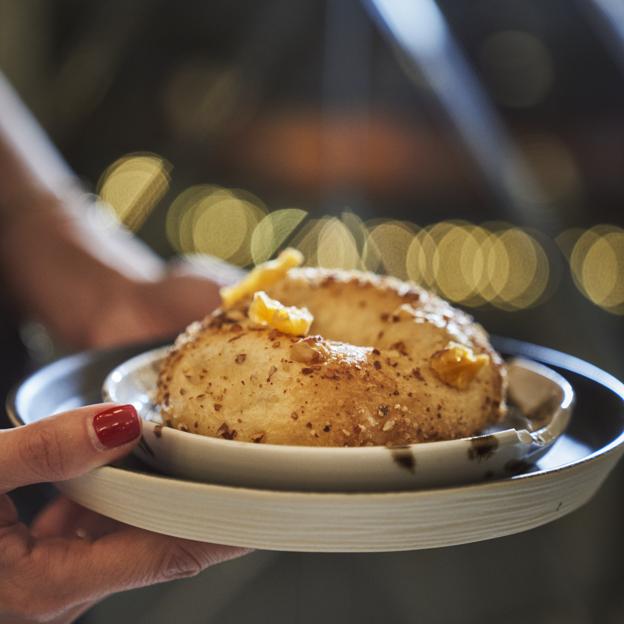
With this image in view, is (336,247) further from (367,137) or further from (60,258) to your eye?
(60,258)

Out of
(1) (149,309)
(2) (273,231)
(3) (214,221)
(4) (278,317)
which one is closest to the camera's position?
(4) (278,317)

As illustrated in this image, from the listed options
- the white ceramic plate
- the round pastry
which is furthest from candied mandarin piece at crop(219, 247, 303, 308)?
the white ceramic plate

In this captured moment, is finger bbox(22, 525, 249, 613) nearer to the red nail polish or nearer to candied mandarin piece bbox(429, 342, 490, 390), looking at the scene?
the red nail polish

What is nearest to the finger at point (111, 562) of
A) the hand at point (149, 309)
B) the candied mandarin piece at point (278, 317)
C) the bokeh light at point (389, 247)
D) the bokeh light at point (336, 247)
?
the candied mandarin piece at point (278, 317)

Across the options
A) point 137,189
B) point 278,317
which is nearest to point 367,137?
point 137,189

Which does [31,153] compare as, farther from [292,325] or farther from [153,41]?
[153,41]
